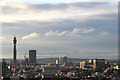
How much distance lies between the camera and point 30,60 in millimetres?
34906

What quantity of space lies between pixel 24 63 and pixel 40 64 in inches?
104

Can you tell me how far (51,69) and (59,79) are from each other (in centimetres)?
1175

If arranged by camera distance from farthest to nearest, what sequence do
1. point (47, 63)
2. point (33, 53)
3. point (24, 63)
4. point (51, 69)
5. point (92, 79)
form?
point (47, 63) → point (24, 63) → point (33, 53) → point (51, 69) → point (92, 79)

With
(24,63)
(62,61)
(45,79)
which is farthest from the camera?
(62,61)

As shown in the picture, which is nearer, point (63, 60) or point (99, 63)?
point (99, 63)

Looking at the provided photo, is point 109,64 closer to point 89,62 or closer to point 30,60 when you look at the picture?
point 89,62

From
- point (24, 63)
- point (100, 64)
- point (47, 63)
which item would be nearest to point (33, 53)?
point (24, 63)

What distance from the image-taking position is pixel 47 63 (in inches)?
1431

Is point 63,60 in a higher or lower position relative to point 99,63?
higher

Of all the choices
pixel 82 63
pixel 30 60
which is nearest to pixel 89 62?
pixel 82 63

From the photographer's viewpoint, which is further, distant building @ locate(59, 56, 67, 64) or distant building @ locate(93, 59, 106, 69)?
distant building @ locate(59, 56, 67, 64)

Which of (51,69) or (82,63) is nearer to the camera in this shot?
(51,69)

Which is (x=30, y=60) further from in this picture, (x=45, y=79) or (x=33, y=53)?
(x=45, y=79)

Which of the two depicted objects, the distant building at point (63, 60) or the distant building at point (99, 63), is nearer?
the distant building at point (99, 63)
